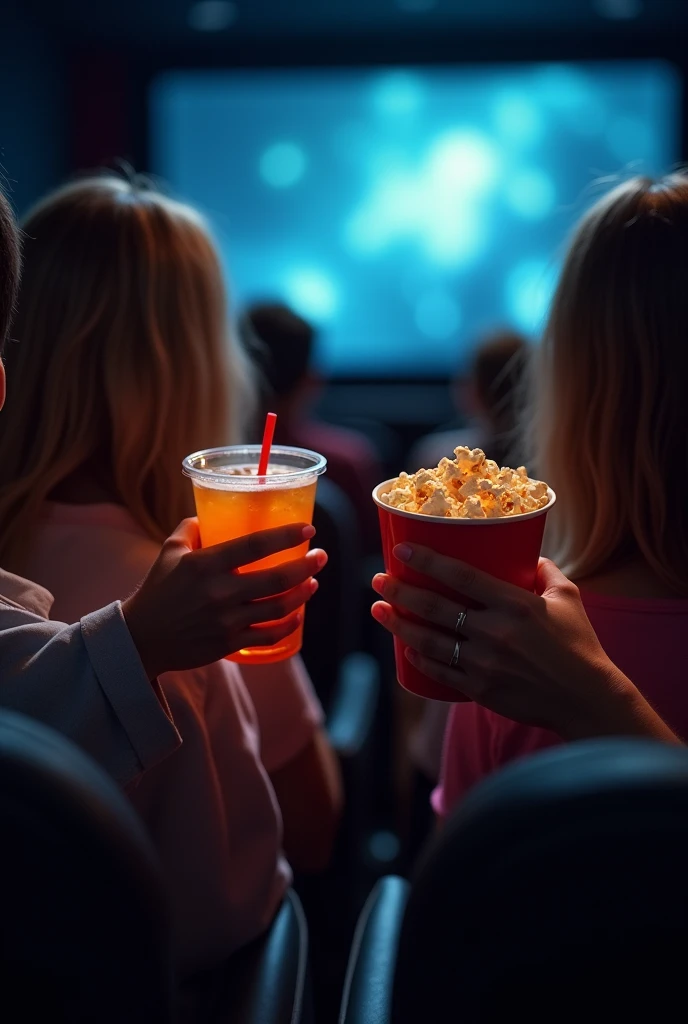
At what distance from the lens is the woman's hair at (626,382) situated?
1.08 metres

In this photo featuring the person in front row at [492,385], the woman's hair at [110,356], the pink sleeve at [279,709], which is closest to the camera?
the woman's hair at [110,356]

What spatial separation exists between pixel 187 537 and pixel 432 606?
259mm

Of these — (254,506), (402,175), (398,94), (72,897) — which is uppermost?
(398,94)

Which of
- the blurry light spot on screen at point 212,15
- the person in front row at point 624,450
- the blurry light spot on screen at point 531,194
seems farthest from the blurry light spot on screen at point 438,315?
the person in front row at point 624,450

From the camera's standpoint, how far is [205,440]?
1.31 meters

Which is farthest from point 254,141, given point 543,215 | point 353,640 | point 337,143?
point 353,640

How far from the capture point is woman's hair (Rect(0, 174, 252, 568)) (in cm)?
121

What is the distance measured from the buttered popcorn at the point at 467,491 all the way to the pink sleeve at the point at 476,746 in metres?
0.30

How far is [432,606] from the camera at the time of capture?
2.91 feet

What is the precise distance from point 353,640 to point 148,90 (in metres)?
3.98

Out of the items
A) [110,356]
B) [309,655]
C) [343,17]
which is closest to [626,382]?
[110,356]

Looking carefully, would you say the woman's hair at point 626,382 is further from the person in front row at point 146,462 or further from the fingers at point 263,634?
the person in front row at point 146,462

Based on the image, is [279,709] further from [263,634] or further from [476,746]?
[263,634]

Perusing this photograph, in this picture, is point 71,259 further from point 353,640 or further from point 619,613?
point 353,640
